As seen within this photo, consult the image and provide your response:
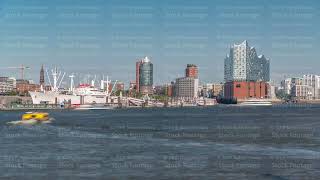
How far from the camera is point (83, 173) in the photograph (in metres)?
25.0

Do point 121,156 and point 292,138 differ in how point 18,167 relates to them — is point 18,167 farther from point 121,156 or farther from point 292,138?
point 292,138

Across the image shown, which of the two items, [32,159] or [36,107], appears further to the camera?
[36,107]

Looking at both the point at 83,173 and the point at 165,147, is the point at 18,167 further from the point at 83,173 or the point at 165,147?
the point at 165,147

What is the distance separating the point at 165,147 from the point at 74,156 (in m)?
7.86

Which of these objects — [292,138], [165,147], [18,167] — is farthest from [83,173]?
[292,138]

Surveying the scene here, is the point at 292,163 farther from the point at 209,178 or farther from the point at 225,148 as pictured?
the point at 225,148

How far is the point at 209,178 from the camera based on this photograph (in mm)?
23594

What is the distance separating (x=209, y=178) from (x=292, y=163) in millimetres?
6604

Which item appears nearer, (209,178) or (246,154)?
(209,178)

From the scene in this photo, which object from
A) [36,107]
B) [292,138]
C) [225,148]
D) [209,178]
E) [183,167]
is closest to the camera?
[209,178]

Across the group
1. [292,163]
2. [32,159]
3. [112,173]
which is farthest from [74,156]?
[292,163]

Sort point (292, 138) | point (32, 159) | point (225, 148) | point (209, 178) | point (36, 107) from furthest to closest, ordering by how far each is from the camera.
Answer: point (36, 107) → point (292, 138) → point (225, 148) → point (32, 159) → point (209, 178)

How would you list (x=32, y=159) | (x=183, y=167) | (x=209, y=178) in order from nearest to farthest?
(x=209, y=178) → (x=183, y=167) → (x=32, y=159)

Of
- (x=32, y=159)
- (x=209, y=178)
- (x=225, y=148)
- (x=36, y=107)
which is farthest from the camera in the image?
(x=36, y=107)
